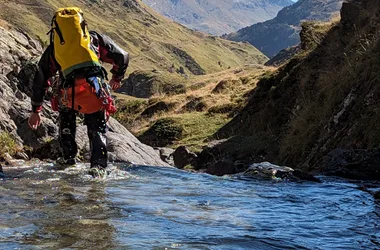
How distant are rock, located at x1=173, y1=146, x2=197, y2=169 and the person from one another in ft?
32.5

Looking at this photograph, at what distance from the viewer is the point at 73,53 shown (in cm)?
665

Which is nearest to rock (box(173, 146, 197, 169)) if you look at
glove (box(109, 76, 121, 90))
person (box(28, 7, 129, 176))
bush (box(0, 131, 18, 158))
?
bush (box(0, 131, 18, 158))

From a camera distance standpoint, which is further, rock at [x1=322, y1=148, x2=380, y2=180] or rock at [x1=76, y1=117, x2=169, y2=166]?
rock at [x1=76, y1=117, x2=169, y2=166]

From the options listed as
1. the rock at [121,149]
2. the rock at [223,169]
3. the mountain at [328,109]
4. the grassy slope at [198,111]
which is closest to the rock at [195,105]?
the grassy slope at [198,111]

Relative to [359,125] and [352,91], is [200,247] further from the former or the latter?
[352,91]

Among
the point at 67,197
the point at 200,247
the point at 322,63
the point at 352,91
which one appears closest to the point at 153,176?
the point at 67,197

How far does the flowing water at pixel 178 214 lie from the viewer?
365 centimetres

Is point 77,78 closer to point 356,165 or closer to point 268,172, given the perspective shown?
point 268,172

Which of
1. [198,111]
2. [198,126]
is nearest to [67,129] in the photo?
[198,126]

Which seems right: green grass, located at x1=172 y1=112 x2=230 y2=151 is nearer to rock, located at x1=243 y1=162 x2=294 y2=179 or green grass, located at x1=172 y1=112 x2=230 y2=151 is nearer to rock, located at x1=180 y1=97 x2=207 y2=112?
rock, located at x1=180 y1=97 x2=207 y2=112

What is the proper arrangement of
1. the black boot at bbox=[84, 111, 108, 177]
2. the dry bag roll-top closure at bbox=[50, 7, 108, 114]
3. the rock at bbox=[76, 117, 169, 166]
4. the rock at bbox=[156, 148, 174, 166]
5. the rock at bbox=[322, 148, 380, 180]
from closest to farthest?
the dry bag roll-top closure at bbox=[50, 7, 108, 114] < the black boot at bbox=[84, 111, 108, 177] < the rock at bbox=[322, 148, 380, 180] < the rock at bbox=[76, 117, 169, 166] < the rock at bbox=[156, 148, 174, 166]

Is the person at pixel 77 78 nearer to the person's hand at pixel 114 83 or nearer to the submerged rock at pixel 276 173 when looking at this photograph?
the person's hand at pixel 114 83

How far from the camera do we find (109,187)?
21.1 ft

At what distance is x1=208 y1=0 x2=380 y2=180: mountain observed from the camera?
31.9 feet
